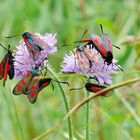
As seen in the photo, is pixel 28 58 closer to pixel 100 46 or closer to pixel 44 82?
pixel 44 82

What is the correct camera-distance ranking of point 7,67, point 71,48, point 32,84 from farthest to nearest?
point 71,48 < point 7,67 < point 32,84

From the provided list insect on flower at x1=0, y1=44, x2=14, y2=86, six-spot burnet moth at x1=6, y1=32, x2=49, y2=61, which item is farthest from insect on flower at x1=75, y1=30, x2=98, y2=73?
insect on flower at x1=0, y1=44, x2=14, y2=86

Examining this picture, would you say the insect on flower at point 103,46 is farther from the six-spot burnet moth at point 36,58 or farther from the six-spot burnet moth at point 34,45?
the six-spot burnet moth at point 34,45

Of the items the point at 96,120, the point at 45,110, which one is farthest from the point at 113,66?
the point at 45,110

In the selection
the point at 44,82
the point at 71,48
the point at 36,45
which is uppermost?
the point at 71,48

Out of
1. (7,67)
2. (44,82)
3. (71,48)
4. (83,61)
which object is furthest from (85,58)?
(71,48)

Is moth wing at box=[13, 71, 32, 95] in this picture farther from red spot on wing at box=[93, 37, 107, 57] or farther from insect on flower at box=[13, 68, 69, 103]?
red spot on wing at box=[93, 37, 107, 57]
